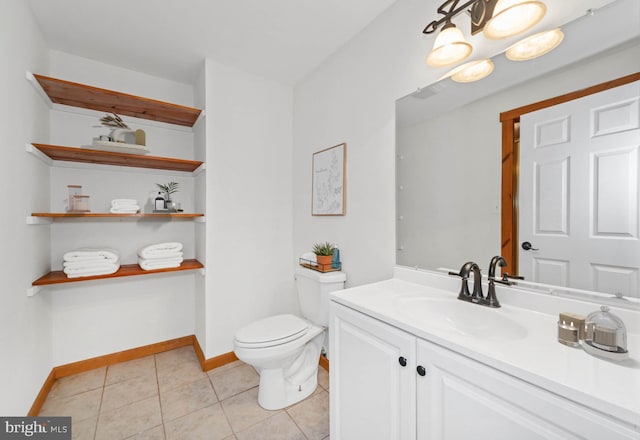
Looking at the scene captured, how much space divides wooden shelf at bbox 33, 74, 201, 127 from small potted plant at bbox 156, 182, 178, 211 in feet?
1.80

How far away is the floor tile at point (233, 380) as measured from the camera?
187 cm

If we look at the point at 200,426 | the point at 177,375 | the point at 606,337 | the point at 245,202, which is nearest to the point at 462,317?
the point at 606,337

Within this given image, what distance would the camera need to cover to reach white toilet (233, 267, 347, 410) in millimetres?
1602

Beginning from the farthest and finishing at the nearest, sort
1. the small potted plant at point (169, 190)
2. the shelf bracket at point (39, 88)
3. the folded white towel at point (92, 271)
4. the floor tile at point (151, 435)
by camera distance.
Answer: the small potted plant at point (169, 190), the folded white towel at point (92, 271), the shelf bracket at point (39, 88), the floor tile at point (151, 435)

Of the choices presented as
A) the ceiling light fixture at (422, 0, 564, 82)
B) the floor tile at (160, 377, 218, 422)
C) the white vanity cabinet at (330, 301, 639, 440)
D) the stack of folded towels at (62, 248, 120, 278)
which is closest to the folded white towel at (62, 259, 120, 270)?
the stack of folded towels at (62, 248, 120, 278)

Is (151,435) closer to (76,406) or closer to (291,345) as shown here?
(76,406)

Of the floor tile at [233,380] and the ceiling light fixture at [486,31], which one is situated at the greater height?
the ceiling light fixture at [486,31]

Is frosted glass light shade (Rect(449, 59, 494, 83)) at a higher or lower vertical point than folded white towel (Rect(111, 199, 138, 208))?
higher

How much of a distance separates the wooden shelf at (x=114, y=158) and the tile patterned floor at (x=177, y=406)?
1598mm

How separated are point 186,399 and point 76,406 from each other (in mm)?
651

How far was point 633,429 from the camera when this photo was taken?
0.53 metres

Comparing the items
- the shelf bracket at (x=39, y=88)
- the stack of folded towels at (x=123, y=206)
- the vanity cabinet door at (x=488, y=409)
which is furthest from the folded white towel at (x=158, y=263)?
the vanity cabinet door at (x=488, y=409)

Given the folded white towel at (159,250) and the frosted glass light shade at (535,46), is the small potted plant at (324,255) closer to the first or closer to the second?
the folded white towel at (159,250)

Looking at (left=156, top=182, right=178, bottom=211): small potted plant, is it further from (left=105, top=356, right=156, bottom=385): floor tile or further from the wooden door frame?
the wooden door frame
